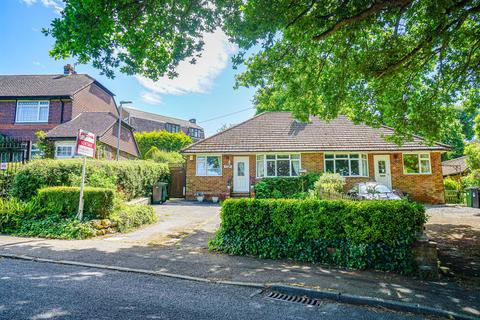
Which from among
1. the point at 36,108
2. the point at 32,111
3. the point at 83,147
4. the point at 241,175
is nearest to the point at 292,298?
the point at 83,147

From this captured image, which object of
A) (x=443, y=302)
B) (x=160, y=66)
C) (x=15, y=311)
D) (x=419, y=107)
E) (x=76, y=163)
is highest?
(x=160, y=66)

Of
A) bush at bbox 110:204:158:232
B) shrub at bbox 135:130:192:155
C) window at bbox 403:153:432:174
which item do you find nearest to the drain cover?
bush at bbox 110:204:158:232

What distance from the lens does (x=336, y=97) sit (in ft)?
31.3

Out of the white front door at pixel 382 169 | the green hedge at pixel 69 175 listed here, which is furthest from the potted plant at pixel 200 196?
the white front door at pixel 382 169

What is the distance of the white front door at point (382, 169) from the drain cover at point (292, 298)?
16235 millimetres

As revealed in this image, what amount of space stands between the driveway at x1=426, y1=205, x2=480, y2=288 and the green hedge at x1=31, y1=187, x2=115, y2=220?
9.57 m

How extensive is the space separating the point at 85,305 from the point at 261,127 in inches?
748

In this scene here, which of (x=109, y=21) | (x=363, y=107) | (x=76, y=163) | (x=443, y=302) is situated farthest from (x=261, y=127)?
(x=443, y=302)

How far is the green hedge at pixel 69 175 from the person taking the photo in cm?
928

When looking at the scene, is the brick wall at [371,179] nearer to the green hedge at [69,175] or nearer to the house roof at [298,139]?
the house roof at [298,139]

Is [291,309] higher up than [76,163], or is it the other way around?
[76,163]

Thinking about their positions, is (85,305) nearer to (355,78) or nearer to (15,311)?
(15,311)

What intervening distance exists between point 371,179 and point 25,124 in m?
27.8

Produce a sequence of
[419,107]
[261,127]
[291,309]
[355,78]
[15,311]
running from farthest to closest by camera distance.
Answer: [261,127] < [419,107] < [355,78] < [291,309] < [15,311]
